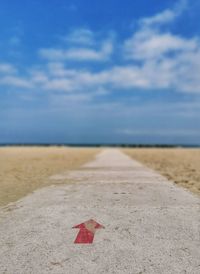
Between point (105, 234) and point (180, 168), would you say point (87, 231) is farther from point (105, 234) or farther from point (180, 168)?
point (180, 168)

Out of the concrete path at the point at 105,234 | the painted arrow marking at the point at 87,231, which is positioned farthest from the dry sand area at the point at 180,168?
the painted arrow marking at the point at 87,231

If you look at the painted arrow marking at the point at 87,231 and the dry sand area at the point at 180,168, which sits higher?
the dry sand area at the point at 180,168

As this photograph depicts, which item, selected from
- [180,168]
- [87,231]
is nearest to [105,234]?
[87,231]

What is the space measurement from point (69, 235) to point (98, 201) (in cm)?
280

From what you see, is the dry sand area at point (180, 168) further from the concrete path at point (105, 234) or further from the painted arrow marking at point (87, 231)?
the painted arrow marking at point (87, 231)

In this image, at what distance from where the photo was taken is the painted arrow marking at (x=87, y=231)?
476 centimetres

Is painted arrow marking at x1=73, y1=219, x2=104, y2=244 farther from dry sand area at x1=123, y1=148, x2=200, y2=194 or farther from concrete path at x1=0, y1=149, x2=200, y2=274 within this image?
dry sand area at x1=123, y1=148, x2=200, y2=194

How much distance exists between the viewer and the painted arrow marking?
4.76 meters

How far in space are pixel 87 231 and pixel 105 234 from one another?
0.32 meters

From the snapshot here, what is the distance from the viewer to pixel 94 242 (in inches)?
184

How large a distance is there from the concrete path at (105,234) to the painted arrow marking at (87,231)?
0.10m

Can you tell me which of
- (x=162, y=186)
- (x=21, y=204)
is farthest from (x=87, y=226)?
(x=162, y=186)

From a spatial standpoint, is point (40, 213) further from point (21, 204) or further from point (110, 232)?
point (110, 232)

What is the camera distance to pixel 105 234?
198 inches
